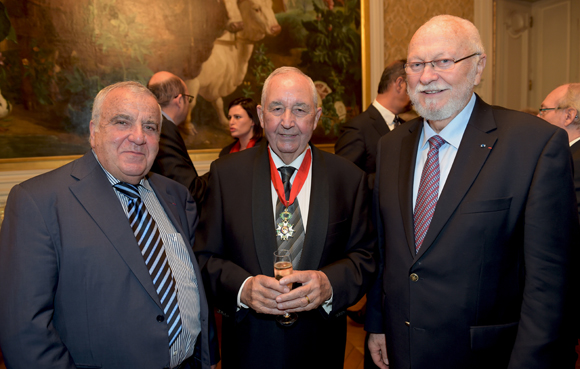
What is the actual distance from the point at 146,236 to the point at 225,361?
0.80 m

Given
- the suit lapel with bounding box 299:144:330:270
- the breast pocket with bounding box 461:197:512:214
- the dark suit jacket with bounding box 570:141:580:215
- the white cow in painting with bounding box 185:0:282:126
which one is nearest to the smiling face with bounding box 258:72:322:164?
the suit lapel with bounding box 299:144:330:270

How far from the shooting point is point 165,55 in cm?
469

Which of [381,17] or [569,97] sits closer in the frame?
[569,97]

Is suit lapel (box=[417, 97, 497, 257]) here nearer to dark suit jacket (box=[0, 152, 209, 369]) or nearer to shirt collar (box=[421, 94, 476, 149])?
shirt collar (box=[421, 94, 476, 149])

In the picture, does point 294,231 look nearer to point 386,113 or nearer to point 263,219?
point 263,219

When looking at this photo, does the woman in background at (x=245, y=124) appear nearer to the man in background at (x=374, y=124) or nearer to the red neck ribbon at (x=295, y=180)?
the man in background at (x=374, y=124)

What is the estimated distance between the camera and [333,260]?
1.90 metres

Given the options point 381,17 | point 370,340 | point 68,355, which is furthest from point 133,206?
point 381,17

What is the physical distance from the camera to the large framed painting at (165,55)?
4.06m

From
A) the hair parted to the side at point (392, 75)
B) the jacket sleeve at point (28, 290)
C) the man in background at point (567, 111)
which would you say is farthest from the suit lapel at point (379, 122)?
the jacket sleeve at point (28, 290)

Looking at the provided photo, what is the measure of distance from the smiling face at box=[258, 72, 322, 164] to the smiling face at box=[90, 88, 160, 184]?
0.63 meters

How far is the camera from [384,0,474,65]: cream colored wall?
19.7ft

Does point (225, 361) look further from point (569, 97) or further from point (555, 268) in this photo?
point (569, 97)

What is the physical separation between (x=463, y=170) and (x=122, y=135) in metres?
1.48
